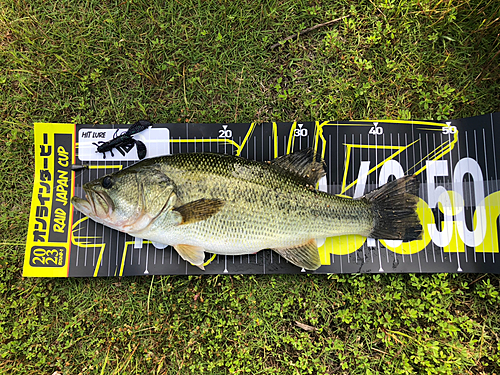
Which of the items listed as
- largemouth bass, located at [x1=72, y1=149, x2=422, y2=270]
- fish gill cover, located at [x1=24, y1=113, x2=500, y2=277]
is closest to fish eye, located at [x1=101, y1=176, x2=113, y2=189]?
largemouth bass, located at [x1=72, y1=149, x2=422, y2=270]

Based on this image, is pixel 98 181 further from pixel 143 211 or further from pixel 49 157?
pixel 49 157

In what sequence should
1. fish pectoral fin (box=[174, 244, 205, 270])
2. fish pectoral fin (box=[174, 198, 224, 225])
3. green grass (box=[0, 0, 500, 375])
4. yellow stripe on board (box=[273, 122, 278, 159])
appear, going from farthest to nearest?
yellow stripe on board (box=[273, 122, 278, 159]) < green grass (box=[0, 0, 500, 375]) < fish pectoral fin (box=[174, 244, 205, 270]) < fish pectoral fin (box=[174, 198, 224, 225])

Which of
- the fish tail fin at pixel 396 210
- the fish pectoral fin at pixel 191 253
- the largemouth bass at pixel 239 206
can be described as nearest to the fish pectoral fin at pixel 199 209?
the largemouth bass at pixel 239 206

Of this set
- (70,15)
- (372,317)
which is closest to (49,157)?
(70,15)

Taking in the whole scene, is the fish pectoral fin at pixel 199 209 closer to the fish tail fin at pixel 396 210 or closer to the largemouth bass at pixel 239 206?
the largemouth bass at pixel 239 206

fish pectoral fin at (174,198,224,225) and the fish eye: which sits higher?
the fish eye

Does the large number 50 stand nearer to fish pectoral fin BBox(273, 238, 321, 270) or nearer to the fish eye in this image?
fish pectoral fin BBox(273, 238, 321, 270)
